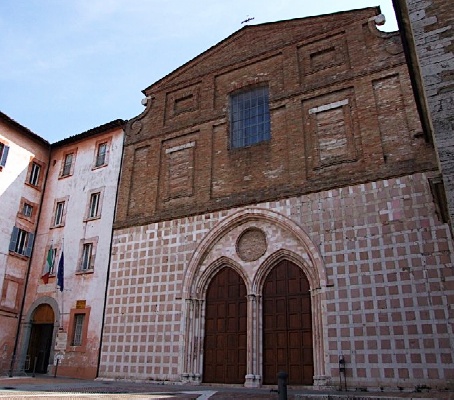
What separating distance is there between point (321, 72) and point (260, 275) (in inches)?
299

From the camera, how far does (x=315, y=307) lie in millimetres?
13055

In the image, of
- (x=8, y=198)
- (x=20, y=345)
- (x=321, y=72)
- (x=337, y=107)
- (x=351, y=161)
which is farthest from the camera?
(x=8, y=198)

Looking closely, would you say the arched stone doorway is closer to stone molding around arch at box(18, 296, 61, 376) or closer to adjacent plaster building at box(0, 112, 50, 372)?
stone molding around arch at box(18, 296, 61, 376)

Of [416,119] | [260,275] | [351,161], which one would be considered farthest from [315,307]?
[416,119]

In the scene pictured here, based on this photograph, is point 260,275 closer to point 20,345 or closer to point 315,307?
point 315,307

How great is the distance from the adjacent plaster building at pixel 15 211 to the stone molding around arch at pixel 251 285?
28.1 ft

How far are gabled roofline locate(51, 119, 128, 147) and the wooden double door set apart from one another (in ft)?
29.6

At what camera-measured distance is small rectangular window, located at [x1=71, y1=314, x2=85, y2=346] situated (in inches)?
676

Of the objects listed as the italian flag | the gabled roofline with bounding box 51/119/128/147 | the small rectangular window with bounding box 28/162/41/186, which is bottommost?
the italian flag

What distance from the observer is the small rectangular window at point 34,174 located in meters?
21.4

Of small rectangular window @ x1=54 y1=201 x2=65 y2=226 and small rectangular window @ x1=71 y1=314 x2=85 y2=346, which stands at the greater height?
small rectangular window @ x1=54 y1=201 x2=65 y2=226

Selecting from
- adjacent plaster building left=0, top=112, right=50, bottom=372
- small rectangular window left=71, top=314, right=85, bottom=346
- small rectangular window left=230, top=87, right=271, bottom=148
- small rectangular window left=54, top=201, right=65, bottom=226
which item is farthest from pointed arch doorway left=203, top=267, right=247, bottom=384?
adjacent plaster building left=0, top=112, right=50, bottom=372

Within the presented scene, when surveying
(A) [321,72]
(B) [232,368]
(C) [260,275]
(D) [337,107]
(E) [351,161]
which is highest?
(A) [321,72]

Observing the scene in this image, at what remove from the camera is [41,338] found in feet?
63.0
